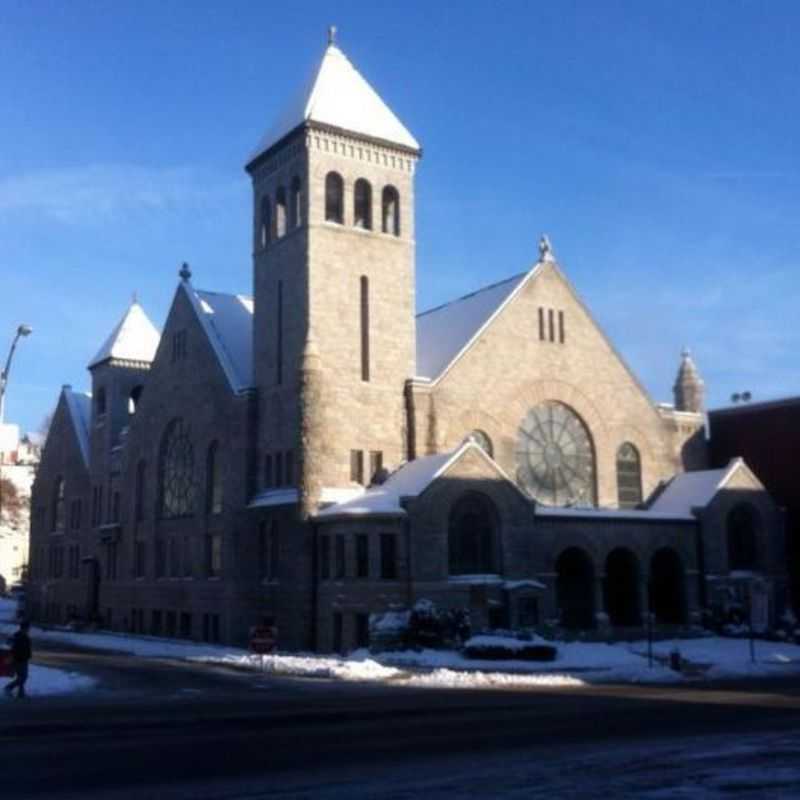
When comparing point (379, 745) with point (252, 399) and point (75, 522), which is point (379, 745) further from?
point (75, 522)

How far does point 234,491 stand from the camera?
4744 centimetres

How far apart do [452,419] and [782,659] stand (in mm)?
17208

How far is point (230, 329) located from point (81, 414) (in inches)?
936

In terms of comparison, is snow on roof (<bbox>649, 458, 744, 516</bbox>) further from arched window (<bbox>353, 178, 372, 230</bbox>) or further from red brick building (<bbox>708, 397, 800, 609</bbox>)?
arched window (<bbox>353, 178, 372, 230</bbox>)

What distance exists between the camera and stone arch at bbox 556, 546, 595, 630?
150ft

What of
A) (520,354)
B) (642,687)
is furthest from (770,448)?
(642,687)

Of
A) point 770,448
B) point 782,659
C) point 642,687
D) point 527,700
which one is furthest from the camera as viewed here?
point 770,448

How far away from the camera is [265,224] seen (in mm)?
49688

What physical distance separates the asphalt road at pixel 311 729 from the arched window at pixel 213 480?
2153 centimetres

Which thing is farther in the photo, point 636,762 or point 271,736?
point 271,736

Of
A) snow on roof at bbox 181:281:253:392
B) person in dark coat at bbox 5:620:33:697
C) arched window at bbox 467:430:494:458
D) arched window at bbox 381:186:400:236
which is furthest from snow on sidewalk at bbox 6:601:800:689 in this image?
arched window at bbox 381:186:400:236

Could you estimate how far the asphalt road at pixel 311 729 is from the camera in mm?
12891

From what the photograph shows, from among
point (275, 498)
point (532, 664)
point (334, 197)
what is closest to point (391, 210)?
point (334, 197)

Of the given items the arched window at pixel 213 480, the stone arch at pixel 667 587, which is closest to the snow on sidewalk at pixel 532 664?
the stone arch at pixel 667 587
